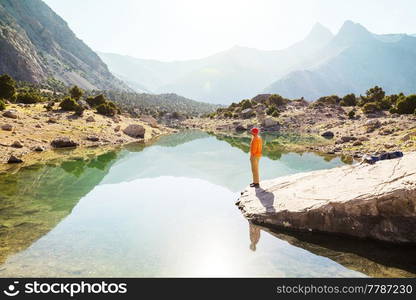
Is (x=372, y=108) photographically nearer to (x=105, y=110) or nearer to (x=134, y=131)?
(x=134, y=131)

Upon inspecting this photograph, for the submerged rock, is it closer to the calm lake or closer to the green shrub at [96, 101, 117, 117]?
the green shrub at [96, 101, 117, 117]

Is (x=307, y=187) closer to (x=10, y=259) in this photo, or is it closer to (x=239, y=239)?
(x=239, y=239)

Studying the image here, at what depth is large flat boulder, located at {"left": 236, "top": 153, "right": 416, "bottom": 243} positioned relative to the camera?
1177 cm

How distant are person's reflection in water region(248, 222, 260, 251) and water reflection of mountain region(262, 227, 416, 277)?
0.54m

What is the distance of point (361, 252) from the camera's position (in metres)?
11.3

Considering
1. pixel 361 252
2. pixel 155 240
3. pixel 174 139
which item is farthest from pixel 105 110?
pixel 361 252

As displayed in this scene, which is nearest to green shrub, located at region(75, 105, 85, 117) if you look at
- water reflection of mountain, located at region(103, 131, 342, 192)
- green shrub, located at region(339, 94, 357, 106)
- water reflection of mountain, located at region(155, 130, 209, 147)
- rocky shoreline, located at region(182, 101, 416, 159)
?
water reflection of mountain, located at region(155, 130, 209, 147)

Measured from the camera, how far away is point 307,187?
Answer: 15.1m

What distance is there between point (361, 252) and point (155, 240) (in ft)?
24.5

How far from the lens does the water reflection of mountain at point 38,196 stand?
12.8 meters

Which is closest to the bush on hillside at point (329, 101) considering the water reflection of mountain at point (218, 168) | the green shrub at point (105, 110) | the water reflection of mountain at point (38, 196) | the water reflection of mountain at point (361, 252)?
the green shrub at point (105, 110)

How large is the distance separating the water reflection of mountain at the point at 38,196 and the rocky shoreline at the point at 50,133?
450 cm

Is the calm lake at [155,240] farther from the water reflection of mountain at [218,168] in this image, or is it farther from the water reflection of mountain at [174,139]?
the water reflection of mountain at [174,139]

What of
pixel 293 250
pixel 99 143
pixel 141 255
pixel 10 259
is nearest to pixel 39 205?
pixel 10 259
